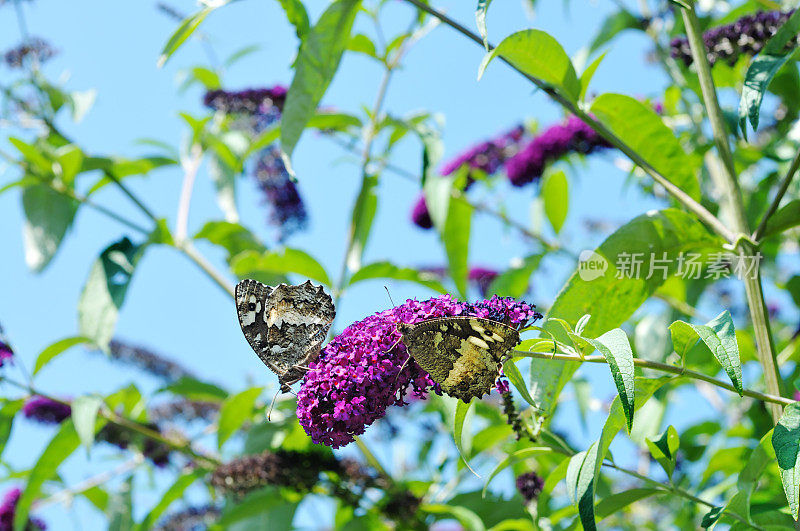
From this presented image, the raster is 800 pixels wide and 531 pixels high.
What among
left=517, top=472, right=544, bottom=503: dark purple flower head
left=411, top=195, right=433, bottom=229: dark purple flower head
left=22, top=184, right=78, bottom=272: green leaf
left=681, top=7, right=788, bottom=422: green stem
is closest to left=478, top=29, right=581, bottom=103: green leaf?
left=681, top=7, right=788, bottom=422: green stem

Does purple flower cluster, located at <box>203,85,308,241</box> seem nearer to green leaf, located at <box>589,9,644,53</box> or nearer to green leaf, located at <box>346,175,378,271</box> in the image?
green leaf, located at <box>346,175,378,271</box>

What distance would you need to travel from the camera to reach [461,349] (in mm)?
1294

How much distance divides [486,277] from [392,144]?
126cm

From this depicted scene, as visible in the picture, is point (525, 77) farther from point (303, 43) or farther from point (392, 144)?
point (392, 144)

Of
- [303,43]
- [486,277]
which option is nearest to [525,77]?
[303,43]

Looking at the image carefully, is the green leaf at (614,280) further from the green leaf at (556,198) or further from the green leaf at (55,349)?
the green leaf at (55,349)

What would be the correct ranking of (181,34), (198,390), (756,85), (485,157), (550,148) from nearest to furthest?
1. (756,85)
2. (181,34)
3. (198,390)
4. (550,148)
5. (485,157)

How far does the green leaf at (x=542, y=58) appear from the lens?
5.21 ft

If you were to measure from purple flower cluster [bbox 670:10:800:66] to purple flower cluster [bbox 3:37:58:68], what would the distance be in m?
2.92

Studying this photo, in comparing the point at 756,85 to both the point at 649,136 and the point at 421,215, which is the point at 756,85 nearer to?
the point at 649,136

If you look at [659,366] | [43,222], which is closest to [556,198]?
[659,366]

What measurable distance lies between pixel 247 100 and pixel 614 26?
64.9 inches

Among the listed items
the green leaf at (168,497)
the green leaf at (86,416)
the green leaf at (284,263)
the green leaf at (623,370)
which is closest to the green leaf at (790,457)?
the green leaf at (623,370)

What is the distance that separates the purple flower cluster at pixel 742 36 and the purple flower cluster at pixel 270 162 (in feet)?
6.04
